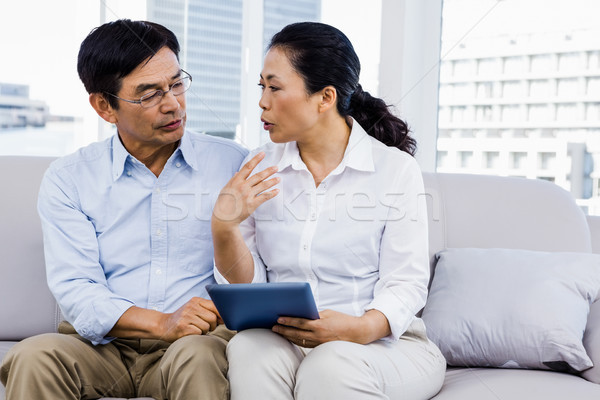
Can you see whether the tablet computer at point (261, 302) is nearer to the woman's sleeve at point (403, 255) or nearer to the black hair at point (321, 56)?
the woman's sleeve at point (403, 255)

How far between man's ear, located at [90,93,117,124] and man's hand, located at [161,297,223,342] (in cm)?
59

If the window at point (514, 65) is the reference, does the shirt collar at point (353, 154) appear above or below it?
below

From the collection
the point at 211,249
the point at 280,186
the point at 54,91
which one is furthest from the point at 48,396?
the point at 54,91

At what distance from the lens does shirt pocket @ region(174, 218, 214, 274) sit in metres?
1.76

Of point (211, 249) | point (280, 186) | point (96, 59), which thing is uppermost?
point (96, 59)

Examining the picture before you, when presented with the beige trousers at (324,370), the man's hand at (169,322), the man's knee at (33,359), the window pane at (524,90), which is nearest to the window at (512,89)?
the window pane at (524,90)

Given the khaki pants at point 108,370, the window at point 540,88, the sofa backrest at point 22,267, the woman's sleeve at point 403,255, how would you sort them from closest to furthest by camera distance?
the khaki pants at point 108,370 → the woman's sleeve at point 403,255 → the sofa backrest at point 22,267 → the window at point 540,88

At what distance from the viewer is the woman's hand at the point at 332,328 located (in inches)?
55.8

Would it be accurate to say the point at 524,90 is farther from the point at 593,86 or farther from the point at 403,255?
the point at 403,255

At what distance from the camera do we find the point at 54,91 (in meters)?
3.28

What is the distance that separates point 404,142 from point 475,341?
0.55 metres

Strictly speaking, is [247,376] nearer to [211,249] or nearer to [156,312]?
[156,312]

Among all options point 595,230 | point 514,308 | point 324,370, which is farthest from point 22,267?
point 595,230

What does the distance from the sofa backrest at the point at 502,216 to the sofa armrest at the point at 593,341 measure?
9.8 inches
